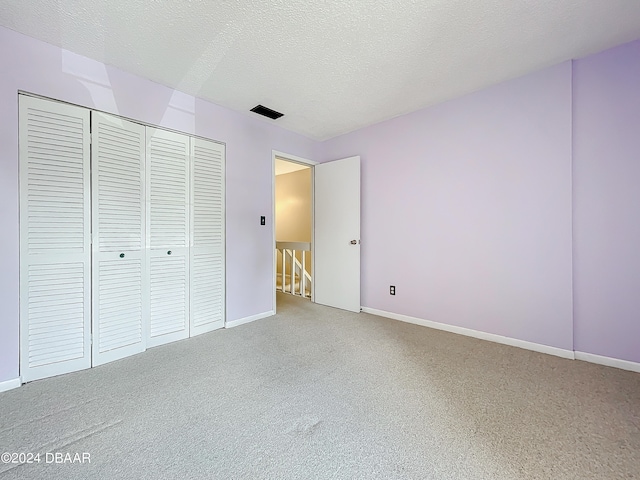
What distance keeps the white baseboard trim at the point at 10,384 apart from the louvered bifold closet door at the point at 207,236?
3.85 ft

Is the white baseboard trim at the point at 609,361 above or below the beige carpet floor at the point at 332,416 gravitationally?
above

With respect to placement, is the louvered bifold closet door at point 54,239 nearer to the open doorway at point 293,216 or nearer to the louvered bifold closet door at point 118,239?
the louvered bifold closet door at point 118,239

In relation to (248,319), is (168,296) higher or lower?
higher

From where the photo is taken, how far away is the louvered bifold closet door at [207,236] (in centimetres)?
272

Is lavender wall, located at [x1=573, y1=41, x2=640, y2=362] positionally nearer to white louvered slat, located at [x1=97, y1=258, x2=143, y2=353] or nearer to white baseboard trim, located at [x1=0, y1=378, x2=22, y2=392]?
white louvered slat, located at [x1=97, y1=258, x2=143, y2=353]

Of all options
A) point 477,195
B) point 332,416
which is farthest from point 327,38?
point 332,416

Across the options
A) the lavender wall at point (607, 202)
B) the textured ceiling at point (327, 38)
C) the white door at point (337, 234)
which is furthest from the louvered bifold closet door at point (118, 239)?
the lavender wall at point (607, 202)

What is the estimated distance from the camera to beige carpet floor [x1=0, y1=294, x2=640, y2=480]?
1.17 m

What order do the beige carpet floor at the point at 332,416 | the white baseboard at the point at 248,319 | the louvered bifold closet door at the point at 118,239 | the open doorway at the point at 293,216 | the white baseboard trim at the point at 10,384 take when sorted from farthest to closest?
the open doorway at the point at 293,216 → the white baseboard at the point at 248,319 → the louvered bifold closet door at the point at 118,239 → the white baseboard trim at the point at 10,384 → the beige carpet floor at the point at 332,416

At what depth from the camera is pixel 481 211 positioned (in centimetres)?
263

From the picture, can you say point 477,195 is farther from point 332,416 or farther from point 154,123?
point 154,123

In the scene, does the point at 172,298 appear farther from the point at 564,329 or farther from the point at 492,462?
the point at 564,329

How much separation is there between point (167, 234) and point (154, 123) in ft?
3.34

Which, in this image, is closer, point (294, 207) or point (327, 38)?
point (327, 38)
